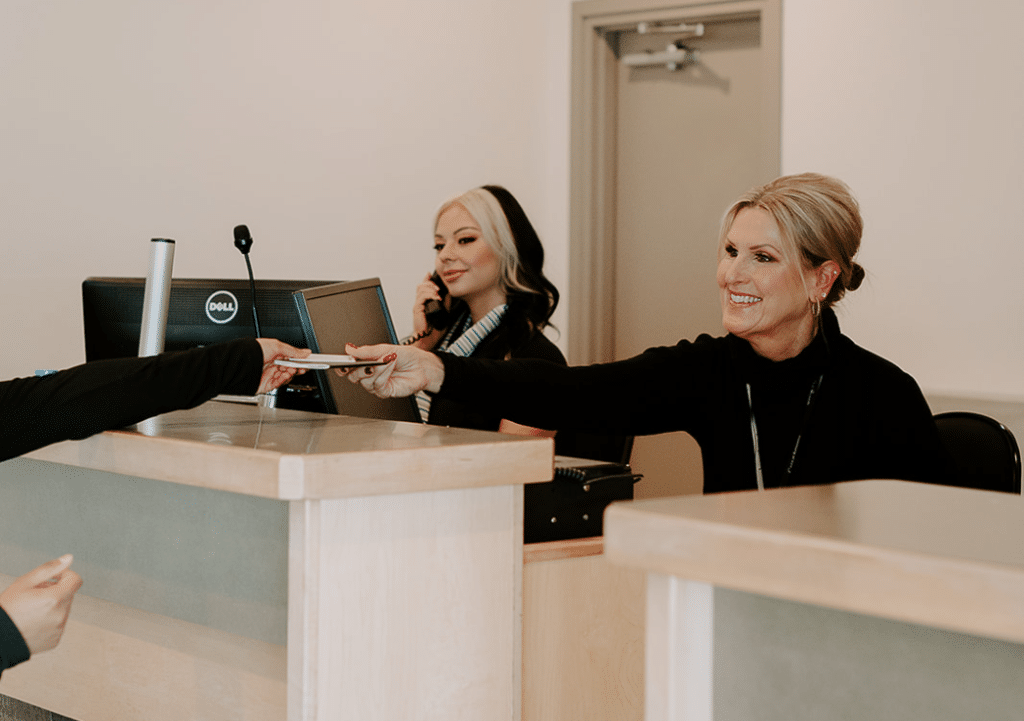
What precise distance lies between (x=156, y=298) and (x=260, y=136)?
5.85 ft

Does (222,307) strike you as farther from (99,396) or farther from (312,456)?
(312,456)

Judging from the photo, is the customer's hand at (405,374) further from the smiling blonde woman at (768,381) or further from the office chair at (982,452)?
the office chair at (982,452)

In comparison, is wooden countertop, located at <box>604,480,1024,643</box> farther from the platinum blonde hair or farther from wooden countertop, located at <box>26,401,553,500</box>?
the platinum blonde hair

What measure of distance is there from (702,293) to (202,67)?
6.55 feet

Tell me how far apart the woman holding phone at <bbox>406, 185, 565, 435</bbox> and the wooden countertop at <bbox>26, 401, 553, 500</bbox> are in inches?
44.7

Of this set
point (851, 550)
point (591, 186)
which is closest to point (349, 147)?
point (591, 186)

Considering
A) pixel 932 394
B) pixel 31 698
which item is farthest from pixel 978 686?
pixel 932 394

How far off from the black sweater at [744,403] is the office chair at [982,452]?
1.9 inches

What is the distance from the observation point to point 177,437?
132 cm

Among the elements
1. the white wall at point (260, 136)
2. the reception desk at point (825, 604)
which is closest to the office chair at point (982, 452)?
the reception desk at point (825, 604)

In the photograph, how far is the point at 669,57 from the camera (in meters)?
3.96

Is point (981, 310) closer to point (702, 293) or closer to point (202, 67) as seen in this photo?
point (702, 293)

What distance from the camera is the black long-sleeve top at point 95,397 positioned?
136 centimetres

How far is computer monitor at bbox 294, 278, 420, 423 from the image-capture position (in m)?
1.71
